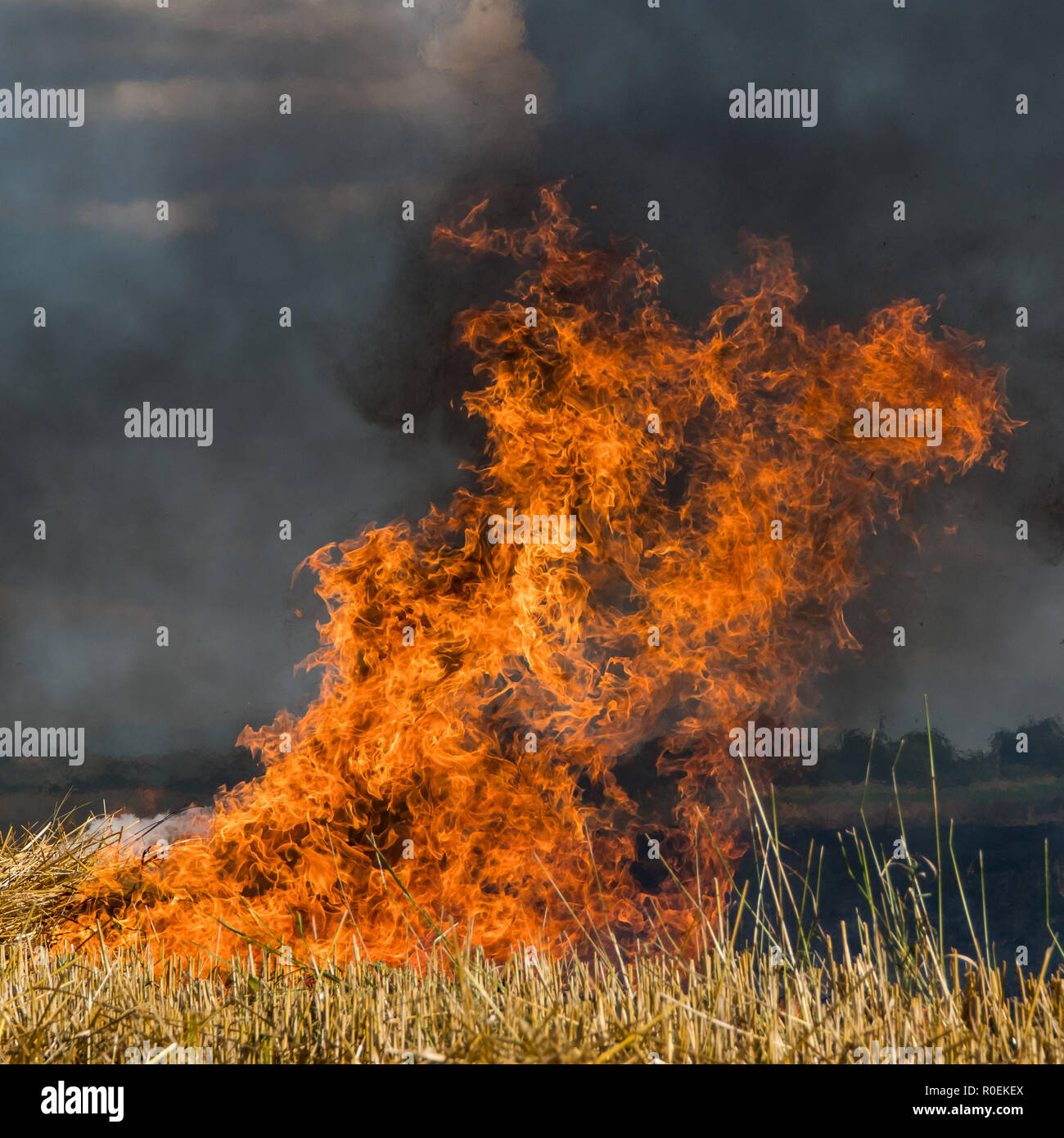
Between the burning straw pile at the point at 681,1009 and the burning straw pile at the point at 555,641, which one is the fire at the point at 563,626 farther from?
the burning straw pile at the point at 681,1009

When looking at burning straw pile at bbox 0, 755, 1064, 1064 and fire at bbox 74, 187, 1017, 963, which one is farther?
fire at bbox 74, 187, 1017, 963


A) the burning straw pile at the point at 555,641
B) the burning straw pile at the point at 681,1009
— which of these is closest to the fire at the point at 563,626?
the burning straw pile at the point at 555,641

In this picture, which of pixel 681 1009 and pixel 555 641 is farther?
pixel 555 641

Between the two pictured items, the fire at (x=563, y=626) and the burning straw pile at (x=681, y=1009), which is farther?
the fire at (x=563, y=626)

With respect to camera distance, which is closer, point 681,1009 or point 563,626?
point 681,1009

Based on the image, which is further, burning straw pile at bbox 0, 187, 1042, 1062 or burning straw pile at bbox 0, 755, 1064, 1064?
burning straw pile at bbox 0, 187, 1042, 1062

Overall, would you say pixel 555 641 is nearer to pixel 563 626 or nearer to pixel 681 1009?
pixel 563 626

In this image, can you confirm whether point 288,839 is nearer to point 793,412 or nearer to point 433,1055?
point 433,1055

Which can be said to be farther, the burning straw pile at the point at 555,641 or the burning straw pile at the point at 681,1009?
the burning straw pile at the point at 555,641

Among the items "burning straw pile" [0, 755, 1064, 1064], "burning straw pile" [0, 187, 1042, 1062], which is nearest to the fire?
"burning straw pile" [0, 187, 1042, 1062]

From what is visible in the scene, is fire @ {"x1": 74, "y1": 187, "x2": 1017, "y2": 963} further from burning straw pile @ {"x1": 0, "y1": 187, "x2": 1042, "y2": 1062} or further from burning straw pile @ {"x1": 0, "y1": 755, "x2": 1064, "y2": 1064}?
burning straw pile @ {"x1": 0, "y1": 755, "x2": 1064, "y2": 1064}

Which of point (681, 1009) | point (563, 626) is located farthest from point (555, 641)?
point (681, 1009)
